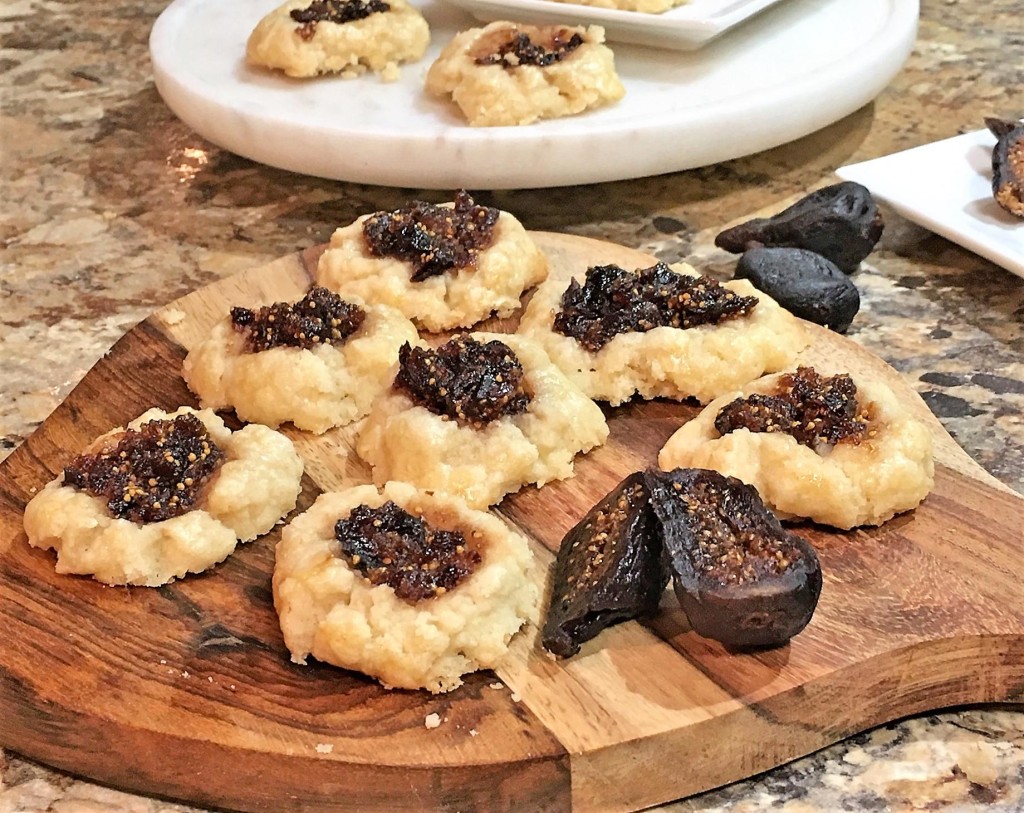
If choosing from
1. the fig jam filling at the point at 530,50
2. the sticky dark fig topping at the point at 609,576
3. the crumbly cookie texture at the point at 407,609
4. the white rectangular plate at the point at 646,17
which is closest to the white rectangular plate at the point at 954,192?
the white rectangular plate at the point at 646,17

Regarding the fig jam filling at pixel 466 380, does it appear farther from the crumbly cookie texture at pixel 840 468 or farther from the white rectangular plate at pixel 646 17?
the white rectangular plate at pixel 646 17

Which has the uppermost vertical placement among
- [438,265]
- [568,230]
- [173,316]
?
[438,265]

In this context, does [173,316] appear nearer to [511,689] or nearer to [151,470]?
[151,470]

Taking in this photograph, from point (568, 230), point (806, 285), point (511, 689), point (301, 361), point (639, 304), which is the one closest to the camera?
point (511, 689)

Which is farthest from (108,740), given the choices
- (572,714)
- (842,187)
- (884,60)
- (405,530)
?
(884,60)

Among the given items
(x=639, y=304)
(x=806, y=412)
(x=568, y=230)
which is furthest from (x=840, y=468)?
(x=568, y=230)
